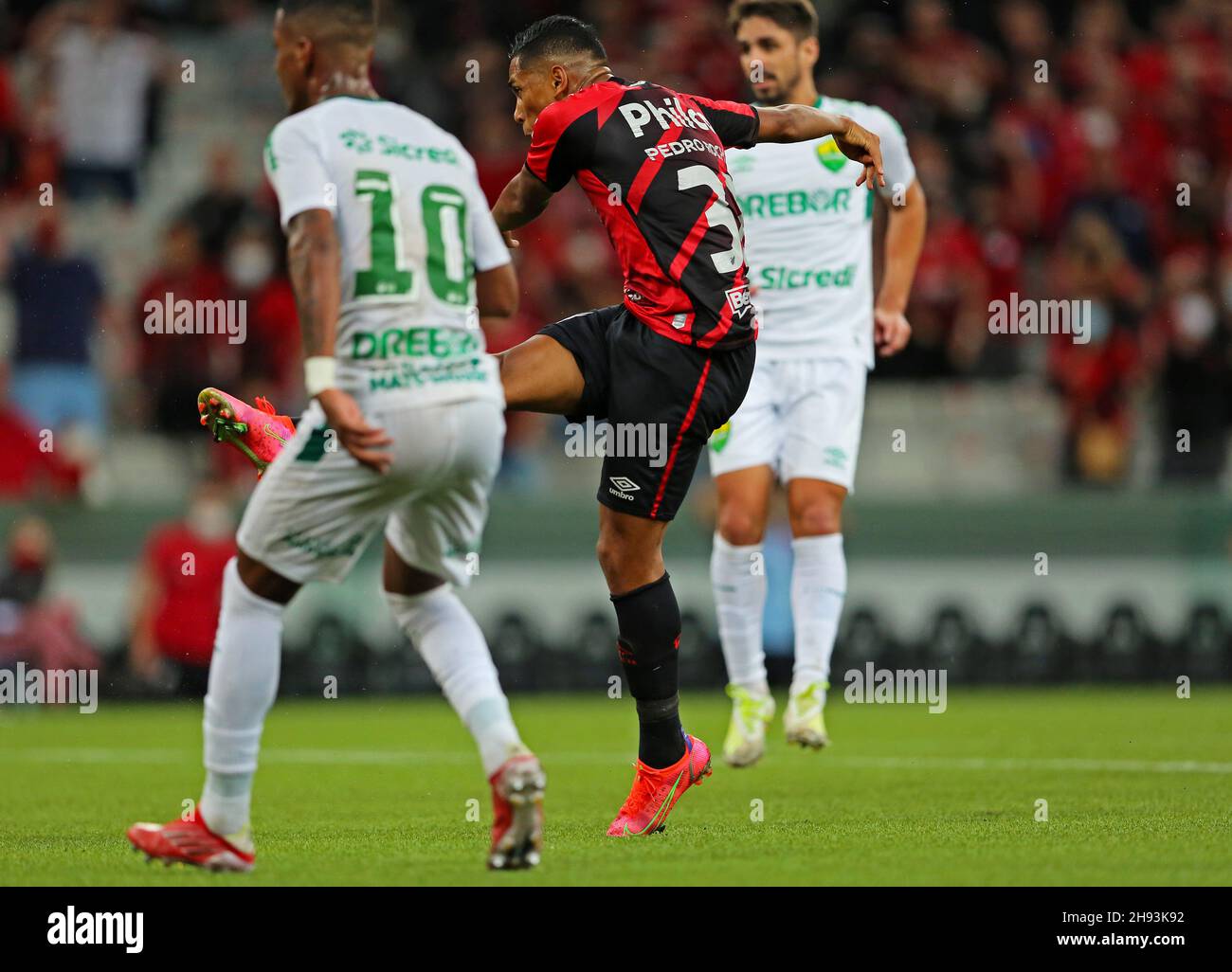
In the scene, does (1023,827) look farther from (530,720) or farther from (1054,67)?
(1054,67)

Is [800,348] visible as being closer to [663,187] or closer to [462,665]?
[663,187]

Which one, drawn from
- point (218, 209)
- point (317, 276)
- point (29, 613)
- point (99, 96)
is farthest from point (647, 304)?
point (99, 96)

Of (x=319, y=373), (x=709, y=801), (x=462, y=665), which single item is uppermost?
(x=319, y=373)

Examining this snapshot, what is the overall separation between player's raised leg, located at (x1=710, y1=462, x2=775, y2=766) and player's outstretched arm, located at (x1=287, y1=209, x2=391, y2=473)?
373cm

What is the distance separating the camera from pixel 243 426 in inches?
264

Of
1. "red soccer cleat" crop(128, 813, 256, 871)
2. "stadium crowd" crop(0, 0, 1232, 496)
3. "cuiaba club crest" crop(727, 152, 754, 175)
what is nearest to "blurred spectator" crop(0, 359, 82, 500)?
"stadium crowd" crop(0, 0, 1232, 496)

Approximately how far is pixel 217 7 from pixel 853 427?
12470 mm

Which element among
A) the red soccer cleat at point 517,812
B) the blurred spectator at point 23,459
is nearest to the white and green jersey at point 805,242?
the red soccer cleat at point 517,812

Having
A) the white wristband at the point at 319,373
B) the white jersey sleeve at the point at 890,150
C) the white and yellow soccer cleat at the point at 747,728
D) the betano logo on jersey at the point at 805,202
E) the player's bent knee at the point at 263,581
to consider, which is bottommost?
the white and yellow soccer cleat at the point at 747,728

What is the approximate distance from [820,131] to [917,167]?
1037 centimetres

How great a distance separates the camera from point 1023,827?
6484 millimetres

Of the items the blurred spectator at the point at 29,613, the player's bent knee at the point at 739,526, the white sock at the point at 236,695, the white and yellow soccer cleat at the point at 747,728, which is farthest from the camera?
the blurred spectator at the point at 29,613

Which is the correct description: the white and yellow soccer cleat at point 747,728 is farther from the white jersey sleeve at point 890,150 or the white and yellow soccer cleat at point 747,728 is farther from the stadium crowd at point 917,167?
the stadium crowd at point 917,167

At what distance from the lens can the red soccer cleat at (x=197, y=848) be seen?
5.31 meters
